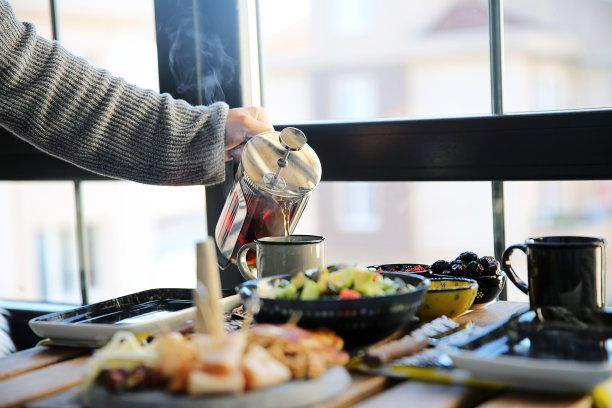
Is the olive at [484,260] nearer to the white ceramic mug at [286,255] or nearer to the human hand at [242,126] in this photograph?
the white ceramic mug at [286,255]

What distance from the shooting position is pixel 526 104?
4.57ft

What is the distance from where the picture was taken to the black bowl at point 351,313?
0.81 meters

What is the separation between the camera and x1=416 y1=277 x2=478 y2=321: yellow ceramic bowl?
98 cm

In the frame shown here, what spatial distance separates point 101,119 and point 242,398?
800 mm

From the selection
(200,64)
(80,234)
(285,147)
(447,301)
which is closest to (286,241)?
(285,147)

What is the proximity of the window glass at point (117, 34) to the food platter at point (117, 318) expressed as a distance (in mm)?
799

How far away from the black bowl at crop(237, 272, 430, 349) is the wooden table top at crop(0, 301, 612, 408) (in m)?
0.06

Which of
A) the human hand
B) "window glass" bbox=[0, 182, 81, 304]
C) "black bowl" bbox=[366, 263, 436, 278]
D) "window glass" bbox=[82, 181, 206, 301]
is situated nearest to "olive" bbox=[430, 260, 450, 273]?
"black bowl" bbox=[366, 263, 436, 278]

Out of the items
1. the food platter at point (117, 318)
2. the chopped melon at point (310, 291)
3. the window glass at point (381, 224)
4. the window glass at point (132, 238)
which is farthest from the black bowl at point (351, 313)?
the window glass at point (381, 224)

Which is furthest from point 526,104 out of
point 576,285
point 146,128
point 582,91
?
point 146,128

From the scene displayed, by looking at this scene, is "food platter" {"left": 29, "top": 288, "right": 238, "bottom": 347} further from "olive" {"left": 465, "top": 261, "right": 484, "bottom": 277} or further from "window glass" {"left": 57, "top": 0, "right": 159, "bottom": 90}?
"window glass" {"left": 57, "top": 0, "right": 159, "bottom": 90}

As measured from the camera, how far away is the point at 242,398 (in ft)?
2.03

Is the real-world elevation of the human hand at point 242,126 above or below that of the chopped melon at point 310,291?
above

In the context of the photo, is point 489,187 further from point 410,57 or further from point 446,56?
point 410,57
